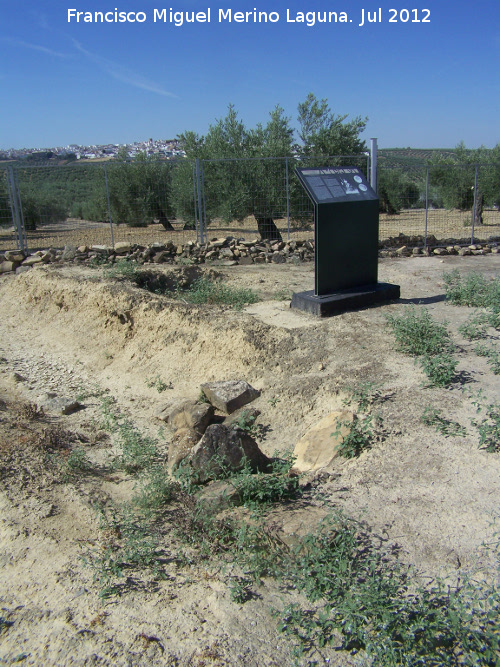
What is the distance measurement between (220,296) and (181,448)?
4438 mm

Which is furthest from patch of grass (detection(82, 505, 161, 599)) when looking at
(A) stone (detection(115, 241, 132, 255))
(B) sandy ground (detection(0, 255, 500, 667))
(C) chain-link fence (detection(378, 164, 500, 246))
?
(C) chain-link fence (detection(378, 164, 500, 246))

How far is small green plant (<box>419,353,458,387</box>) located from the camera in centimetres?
526

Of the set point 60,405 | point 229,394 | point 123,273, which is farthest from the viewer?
point 123,273

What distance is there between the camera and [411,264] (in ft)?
39.3

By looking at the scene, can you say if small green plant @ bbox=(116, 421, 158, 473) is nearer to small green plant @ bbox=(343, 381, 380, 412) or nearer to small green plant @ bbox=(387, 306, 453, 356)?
small green plant @ bbox=(343, 381, 380, 412)

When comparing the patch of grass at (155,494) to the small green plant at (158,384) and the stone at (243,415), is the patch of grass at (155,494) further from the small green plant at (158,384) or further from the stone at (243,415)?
the small green plant at (158,384)

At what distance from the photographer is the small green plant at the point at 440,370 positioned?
526cm

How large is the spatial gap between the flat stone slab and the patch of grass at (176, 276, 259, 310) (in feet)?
3.13

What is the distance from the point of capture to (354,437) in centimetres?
456

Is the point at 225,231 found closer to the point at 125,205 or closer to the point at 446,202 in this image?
the point at 125,205

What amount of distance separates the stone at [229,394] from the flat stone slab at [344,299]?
1931mm

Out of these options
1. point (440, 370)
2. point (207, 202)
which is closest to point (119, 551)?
point (440, 370)

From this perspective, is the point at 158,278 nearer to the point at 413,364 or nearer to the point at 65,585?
the point at 413,364

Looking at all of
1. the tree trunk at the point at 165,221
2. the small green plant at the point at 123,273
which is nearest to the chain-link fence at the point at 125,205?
the tree trunk at the point at 165,221
